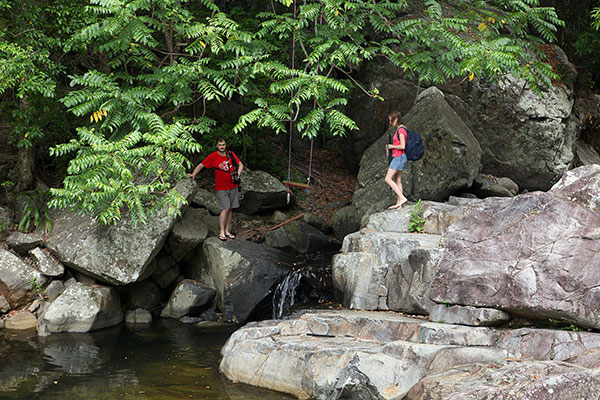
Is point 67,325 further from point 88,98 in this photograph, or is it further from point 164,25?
point 164,25

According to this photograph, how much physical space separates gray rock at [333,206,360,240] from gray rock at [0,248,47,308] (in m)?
6.56

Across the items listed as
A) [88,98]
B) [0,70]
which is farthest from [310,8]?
[0,70]

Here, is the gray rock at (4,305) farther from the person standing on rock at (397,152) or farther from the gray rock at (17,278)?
the person standing on rock at (397,152)

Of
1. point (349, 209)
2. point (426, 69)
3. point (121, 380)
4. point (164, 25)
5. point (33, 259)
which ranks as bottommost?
point (121, 380)

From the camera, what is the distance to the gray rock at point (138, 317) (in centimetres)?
1120

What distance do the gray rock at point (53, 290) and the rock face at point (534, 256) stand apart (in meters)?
7.02

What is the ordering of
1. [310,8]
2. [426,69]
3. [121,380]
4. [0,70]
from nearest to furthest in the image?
[121,380] < [0,70] < [310,8] < [426,69]

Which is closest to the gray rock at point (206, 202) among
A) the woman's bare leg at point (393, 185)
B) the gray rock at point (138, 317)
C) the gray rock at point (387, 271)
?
the gray rock at point (138, 317)

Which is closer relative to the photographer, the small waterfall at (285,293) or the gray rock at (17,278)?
the gray rock at (17,278)

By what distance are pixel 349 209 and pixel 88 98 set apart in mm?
6470

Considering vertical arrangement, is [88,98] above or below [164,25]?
below

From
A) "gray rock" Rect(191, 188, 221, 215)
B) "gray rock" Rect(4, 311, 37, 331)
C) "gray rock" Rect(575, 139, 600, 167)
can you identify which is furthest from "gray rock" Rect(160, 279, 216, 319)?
"gray rock" Rect(575, 139, 600, 167)

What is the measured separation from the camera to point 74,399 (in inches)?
282

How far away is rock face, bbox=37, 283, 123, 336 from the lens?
407 inches
